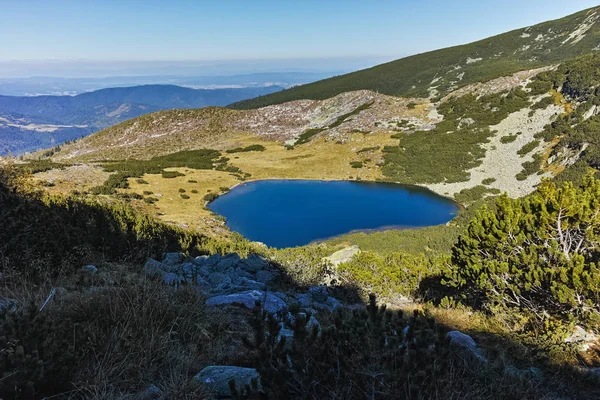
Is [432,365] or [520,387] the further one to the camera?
[520,387]

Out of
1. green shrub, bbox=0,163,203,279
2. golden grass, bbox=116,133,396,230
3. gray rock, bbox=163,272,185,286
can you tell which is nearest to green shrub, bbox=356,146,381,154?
golden grass, bbox=116,133,396,230

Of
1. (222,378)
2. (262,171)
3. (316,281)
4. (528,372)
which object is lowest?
(262,171)

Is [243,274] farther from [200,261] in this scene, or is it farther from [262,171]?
[262,171]

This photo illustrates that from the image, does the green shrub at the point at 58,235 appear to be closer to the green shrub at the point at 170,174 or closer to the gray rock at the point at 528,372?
the gray rock at the point at 528,372


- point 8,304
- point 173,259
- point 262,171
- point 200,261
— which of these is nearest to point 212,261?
point 200,261

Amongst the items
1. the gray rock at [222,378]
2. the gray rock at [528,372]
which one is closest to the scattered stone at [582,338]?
the gray rock at [528,372]

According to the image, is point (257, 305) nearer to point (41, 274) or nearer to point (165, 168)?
point (41, 274)

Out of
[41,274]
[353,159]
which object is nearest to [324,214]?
[353,159]
